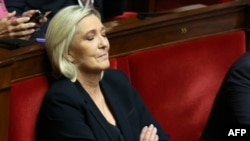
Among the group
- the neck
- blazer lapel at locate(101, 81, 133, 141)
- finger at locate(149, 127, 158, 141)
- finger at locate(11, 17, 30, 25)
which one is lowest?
finger at locate(149, 127, 158, 141)

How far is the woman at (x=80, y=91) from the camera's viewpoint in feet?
4.77

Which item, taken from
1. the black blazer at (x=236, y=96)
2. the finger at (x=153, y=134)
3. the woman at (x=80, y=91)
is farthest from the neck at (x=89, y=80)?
the black blazer at (x=236, y=96)

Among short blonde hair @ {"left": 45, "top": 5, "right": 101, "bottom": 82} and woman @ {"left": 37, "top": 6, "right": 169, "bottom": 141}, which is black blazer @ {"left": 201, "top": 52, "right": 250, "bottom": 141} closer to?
woman @ {"left": 37, "top": 6, "right": 169, "bottom": 141}

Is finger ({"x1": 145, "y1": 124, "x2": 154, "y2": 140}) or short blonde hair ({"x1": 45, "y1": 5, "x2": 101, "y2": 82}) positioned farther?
finger ({"x1": 145, "y1": 124, "x2": 154, "y2": 140})

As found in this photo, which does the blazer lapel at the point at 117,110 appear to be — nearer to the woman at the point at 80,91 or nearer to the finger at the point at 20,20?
the woman at the point at 80,91

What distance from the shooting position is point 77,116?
1456 mm

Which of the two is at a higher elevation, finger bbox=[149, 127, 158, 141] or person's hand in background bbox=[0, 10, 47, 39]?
person's hand in background bbox=[0, 10, 47, 39]

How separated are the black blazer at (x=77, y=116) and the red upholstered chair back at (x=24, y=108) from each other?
3 centimetres

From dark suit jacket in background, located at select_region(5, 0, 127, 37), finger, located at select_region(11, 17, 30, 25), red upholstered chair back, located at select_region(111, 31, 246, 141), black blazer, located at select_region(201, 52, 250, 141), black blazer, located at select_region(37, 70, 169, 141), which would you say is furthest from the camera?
dark suit jacket in background, located at select_region(5, 0, 127, 37)

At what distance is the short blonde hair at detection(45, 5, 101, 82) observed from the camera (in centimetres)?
149

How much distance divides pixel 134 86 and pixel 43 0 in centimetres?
57

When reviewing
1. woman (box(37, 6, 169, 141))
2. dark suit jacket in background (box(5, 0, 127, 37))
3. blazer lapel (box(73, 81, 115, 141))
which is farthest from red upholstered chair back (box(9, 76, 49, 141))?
dark suit jacket in background (box(5, 0, 127, 37))

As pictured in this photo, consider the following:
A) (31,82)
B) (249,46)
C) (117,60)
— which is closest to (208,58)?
Result: (249,46)

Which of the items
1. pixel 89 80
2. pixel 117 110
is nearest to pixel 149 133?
pixel 117 110
